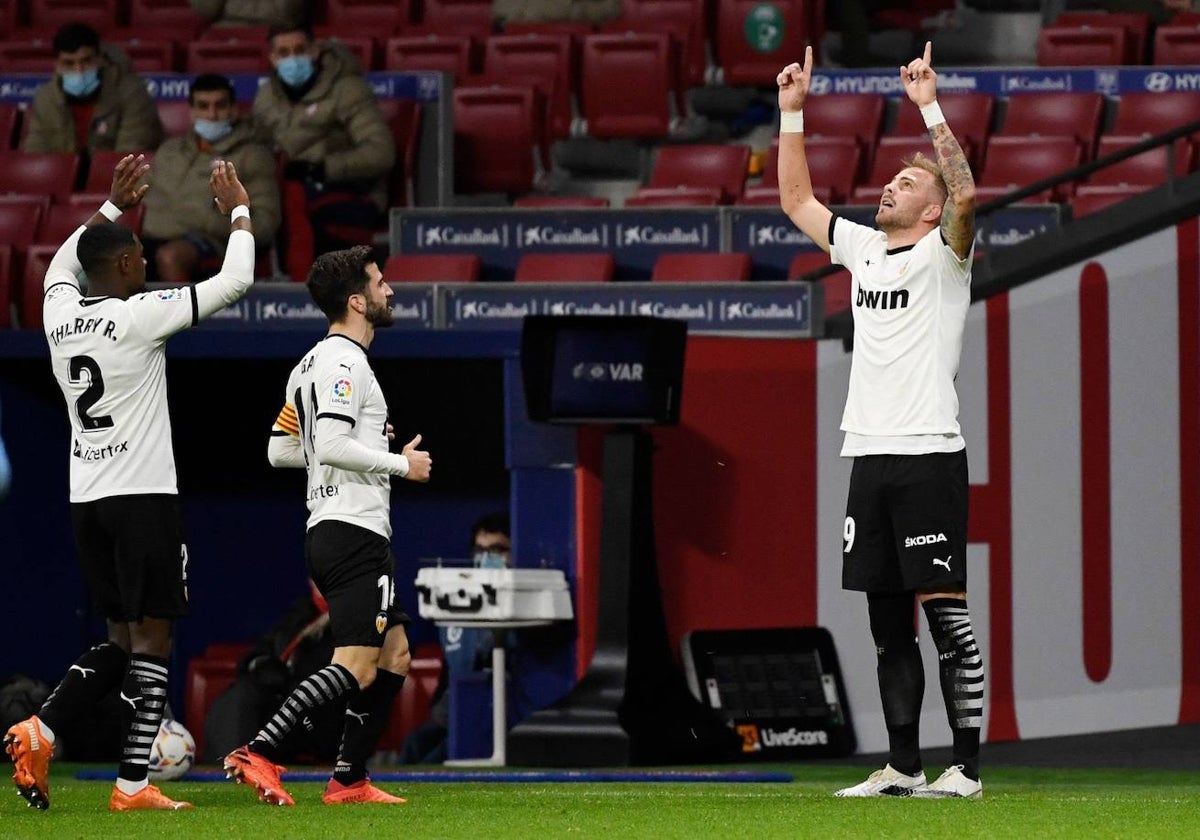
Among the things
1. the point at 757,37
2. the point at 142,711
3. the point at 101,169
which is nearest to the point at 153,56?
the point at 101,169

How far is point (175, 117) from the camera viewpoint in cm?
1383

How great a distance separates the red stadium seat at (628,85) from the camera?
552 inches

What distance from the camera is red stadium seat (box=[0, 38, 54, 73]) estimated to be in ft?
49.4

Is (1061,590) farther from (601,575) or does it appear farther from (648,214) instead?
(648,214)

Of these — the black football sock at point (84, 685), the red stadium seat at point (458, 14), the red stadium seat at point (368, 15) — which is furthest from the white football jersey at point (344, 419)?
the red stadium seat at point (368, 15)

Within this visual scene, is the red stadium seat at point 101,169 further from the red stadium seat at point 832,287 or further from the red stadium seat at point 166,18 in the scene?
the red stadium seat at point 832,287

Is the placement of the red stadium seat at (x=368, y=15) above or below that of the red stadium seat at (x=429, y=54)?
above

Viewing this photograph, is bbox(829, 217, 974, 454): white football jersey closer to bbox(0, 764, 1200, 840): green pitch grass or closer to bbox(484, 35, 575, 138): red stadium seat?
bbox(0, 764, 1200, 840): green pitch grass

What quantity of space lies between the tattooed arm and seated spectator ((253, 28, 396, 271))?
6149 mm

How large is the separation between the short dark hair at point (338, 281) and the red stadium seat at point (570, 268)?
16.2ft

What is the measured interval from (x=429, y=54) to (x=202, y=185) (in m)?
3.13

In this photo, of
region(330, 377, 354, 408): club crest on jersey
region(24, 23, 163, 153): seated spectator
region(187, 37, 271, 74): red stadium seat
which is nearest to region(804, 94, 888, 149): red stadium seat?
region(187, 37, 271, 74): red stadium seat

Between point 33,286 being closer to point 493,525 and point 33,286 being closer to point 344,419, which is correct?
point 493,525

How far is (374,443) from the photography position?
6.50 meters
